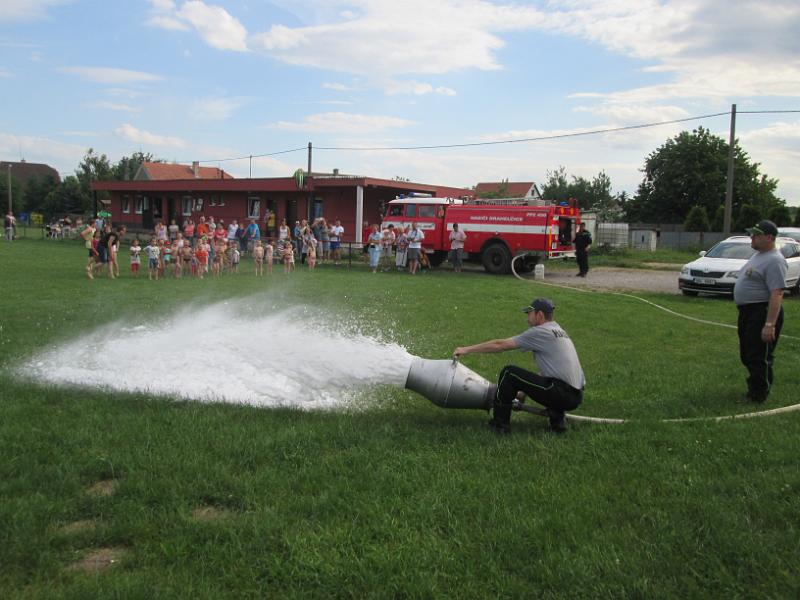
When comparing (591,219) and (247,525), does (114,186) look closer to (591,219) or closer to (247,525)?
A: (591,219)

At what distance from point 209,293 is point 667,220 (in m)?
63.5

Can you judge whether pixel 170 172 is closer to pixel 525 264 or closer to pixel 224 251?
pixel 224 251

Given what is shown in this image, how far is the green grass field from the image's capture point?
3539 mm

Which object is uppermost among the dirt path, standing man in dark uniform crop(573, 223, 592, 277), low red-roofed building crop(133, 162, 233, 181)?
low red-roofed building crop(133, 162, 233, 181)

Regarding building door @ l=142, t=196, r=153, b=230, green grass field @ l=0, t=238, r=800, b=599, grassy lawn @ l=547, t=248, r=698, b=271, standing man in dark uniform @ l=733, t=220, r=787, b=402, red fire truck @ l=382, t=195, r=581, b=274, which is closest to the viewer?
green grass field @ l=0, t=238, r=800, b=599

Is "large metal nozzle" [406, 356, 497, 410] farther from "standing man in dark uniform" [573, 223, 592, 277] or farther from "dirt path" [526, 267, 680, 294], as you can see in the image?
"standing man in dark uniform" [573, 223, 592, 277]

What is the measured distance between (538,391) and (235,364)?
3.75m

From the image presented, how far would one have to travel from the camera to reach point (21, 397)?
21.7ft

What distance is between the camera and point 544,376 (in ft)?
19.1

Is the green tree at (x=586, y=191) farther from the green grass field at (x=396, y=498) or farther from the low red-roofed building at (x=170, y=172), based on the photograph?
the green grass field at (x=396, y=498)

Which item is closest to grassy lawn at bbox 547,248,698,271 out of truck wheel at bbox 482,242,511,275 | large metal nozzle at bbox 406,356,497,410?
truck wheel at bbox 482,242,511,275

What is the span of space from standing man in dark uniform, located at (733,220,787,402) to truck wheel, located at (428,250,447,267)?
62.1ft

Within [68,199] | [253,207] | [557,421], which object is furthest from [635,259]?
[68,199]

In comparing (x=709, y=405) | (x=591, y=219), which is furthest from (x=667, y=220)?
(x=709, y=405)
